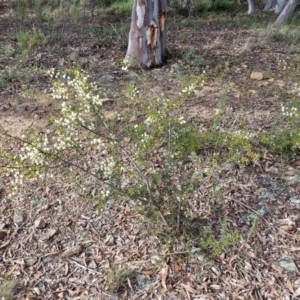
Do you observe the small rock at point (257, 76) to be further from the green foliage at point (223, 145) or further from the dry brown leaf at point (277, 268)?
the dry brown leaf at point (277, 268)

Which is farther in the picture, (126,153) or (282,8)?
(282,8)

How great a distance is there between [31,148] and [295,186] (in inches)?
78.0

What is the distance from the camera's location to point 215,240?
8.05 ft

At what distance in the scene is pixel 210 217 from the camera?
104 inches

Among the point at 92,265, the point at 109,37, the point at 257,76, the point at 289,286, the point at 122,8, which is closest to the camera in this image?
the point at 289,286

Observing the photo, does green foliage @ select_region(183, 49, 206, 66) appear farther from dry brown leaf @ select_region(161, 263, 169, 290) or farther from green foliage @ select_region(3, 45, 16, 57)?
dry brown leaf @ select_region(161, 263, 169, 290)

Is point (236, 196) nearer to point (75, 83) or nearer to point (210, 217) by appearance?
point (210, 217)

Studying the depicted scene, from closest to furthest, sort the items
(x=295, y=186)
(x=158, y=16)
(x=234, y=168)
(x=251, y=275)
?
(x=251, y=275), (x=295, y=186), (x=234, y=168), (x=158, y=16)

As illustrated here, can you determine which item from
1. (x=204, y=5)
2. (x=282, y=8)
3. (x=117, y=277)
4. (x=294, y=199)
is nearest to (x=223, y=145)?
(x=294, y=199)

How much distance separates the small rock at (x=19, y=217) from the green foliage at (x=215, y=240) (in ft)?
4.36

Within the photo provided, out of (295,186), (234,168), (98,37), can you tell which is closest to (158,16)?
(98,37)

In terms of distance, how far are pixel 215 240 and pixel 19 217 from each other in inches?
57.2

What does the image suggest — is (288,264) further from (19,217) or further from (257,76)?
(257,76)

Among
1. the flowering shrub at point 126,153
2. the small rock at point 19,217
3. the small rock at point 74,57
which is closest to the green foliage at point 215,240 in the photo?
the flowering shrub at point 126,153
